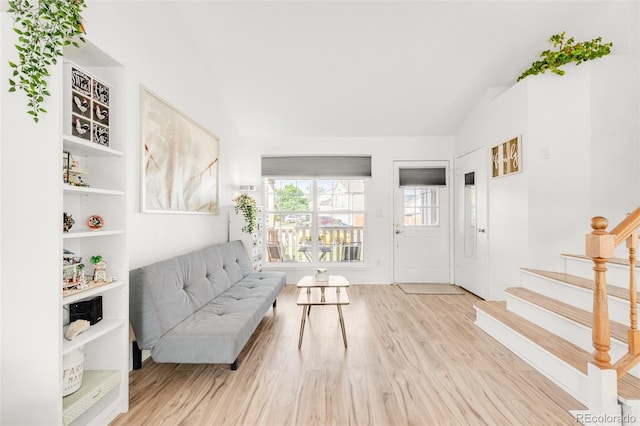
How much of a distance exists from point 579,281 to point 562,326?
0.57 m

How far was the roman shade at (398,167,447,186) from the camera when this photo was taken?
4820 mm

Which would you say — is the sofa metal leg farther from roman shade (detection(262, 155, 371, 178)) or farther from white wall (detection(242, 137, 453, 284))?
roman shade (detection(262, 155, 371, 178))

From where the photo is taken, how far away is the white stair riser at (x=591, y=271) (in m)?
2.31

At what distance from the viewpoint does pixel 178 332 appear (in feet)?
6.71

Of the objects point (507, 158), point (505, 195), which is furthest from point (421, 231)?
point (507, 158)

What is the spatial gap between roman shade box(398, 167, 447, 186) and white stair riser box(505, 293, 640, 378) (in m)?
2.31

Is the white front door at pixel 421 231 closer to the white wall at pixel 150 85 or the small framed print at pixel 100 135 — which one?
the white wall at pixel 150 85

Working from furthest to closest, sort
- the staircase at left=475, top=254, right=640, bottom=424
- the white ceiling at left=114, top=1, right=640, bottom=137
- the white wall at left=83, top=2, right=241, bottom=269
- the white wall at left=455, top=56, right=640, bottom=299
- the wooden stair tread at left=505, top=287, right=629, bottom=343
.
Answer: the white wall at left=455, top=56, right=640, bottom=299
the white ceiling at left=114, top=1, right=640, bottom=137
the white wall at left=83, top=2, right=241, bottom=269
the wooden stair tread at left=505, top=287, right=629, bottom=343
the staircase at left=475, top=254, right=640, bottom=424

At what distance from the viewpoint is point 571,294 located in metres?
2.50

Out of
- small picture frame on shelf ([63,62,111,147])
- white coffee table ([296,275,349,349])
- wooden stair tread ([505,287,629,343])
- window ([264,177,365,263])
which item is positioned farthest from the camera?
window ([264,177,365,263])

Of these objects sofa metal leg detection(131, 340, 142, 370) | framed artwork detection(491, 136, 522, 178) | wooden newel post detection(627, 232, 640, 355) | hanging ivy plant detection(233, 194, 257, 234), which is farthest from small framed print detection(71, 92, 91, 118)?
framed artwork detection(491, 136, 522, 178)

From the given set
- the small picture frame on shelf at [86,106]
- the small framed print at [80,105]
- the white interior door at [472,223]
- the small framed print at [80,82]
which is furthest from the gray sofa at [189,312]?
the white interior door at [472,223]

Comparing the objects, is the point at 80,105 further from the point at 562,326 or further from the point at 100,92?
the point at 562,326

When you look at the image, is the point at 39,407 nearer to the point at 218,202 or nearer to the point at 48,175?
the point at 48,175
